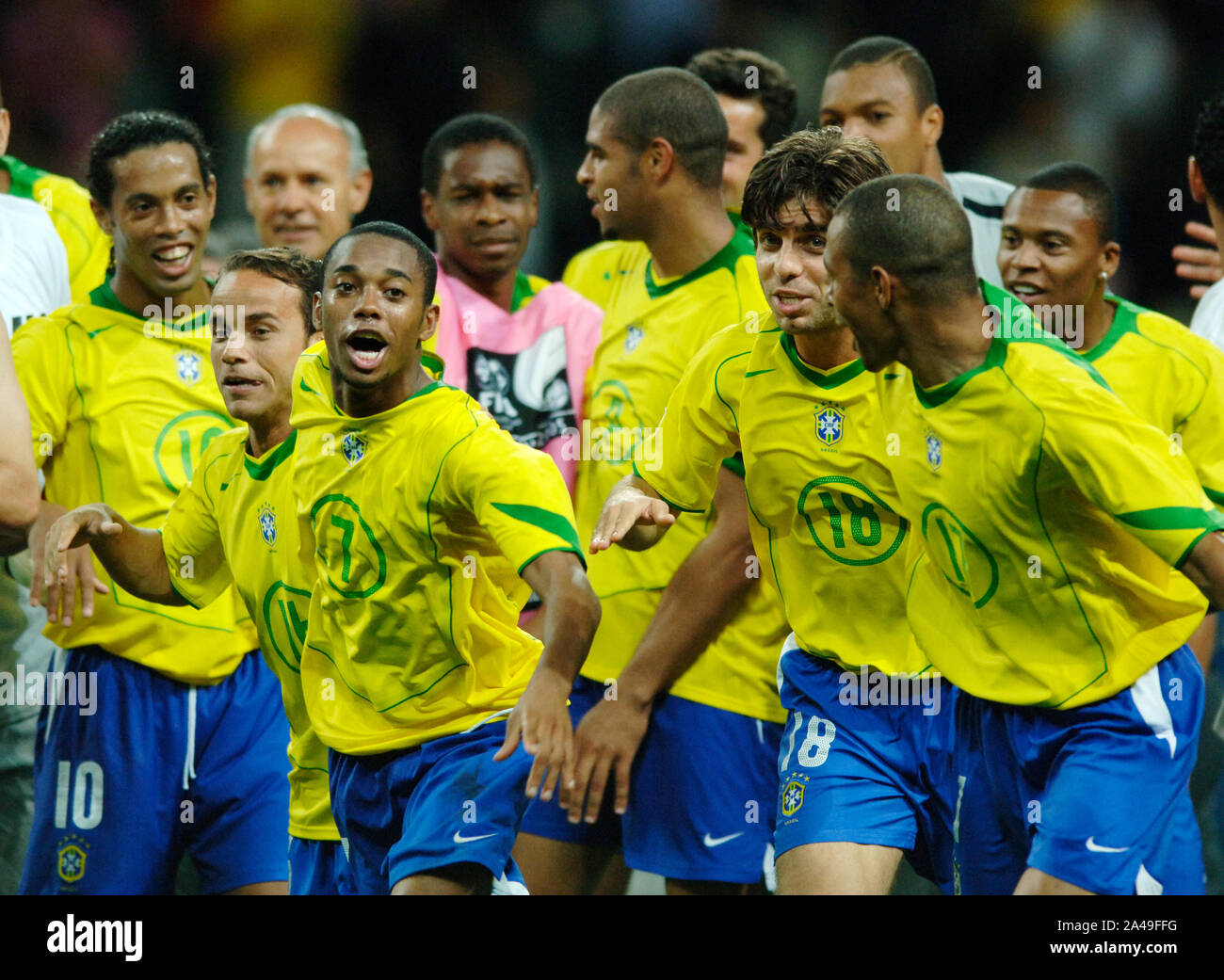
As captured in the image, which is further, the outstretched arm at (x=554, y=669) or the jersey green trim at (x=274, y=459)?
the jersey green trim at (x=274, y=459)

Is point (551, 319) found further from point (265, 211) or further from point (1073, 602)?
point (1073, 602)

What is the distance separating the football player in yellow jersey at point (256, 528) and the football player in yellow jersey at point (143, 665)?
347 millimetres

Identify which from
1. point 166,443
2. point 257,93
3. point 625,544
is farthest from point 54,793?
point 257,93

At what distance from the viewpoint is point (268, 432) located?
362 cm

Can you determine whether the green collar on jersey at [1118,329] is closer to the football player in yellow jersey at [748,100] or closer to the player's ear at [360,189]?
the football player in yellow jersey at [748,100]

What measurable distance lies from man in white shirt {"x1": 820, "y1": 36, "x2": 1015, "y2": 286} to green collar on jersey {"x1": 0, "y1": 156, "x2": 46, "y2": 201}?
2.38 m

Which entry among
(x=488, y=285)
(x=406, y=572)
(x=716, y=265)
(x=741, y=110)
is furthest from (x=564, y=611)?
(x=741, y=110)

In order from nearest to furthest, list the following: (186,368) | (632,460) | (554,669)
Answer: (554,669) < (632,460) < (186,368)

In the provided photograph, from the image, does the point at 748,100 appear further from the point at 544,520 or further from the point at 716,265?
the point at 544,520

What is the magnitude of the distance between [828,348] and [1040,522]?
0.66 meters

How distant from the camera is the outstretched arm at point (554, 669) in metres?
2.82

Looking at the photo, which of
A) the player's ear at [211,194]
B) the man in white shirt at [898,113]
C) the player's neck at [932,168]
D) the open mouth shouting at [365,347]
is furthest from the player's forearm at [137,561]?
the player's neck at [932,168]

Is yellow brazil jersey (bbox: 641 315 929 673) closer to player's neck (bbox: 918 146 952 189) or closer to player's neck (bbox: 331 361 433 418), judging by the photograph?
player's neck (bbox: 331 361 433 418)

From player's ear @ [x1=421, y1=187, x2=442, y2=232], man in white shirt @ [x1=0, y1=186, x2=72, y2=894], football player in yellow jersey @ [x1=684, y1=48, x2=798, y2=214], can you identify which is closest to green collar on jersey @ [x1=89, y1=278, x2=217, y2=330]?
man in white shirt @ [x1=0, y1=186, x2=72, y2=894]
